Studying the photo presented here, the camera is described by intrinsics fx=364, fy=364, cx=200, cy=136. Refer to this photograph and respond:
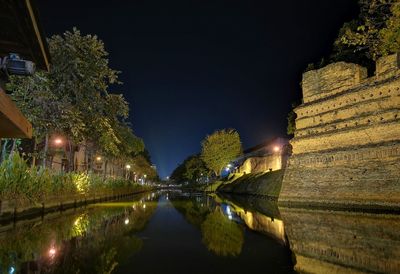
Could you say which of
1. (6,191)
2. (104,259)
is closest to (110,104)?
(6,191)

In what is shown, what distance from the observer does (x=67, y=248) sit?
26.5 feet

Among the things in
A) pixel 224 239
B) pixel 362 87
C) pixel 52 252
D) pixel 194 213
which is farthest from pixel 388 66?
pixel 52 252

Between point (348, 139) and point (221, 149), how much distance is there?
Answer: 54.7 meters

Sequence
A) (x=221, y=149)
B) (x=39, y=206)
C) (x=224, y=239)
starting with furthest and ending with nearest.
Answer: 1. (x=221, y=149)
2. (x=39, y=206)
3. (x=224, y=239)

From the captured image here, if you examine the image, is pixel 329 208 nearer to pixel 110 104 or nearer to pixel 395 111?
pixel 395 111

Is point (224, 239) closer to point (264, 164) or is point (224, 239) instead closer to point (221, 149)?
point (264, 164)

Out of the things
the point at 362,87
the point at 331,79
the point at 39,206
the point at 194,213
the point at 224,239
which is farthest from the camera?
the point at 331,79

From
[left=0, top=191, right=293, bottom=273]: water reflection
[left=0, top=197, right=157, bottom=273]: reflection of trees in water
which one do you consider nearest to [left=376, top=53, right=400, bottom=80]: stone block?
[left=0, top=191, right=293, bottom=273]: water reflection

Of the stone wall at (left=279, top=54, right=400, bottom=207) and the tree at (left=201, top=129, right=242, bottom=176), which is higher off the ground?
the tree at (left=201, top=129, right=242, bottom=176)

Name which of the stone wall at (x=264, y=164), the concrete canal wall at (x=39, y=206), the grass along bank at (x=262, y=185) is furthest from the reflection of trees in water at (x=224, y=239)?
the stone wall at (x=264, y=164)

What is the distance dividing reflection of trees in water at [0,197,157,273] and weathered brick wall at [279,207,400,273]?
3677 millimetres

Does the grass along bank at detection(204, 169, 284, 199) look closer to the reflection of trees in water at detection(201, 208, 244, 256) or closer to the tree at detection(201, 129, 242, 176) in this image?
the tree at detection(201, 129, 242, 176)

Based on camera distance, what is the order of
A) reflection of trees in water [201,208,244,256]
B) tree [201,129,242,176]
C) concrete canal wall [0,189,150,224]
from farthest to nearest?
tree [201,129,242,176] < concrete canal wall [0,189,150,224] < reflection of trees in water [201,208,244,256]

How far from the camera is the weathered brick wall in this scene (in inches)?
255
